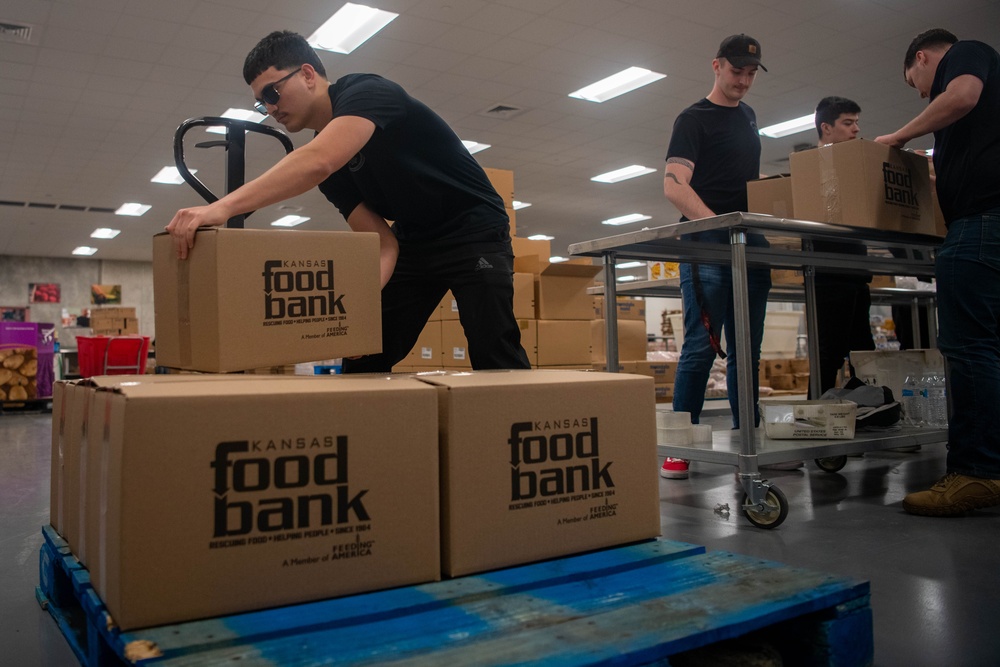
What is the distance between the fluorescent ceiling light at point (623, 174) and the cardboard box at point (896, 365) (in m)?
7.21

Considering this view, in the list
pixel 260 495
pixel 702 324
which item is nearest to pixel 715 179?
pixel 702 324

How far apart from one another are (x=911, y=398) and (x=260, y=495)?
289cm

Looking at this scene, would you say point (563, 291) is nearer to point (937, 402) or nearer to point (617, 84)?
point (937, 402)

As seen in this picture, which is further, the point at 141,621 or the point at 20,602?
the point at 20,602

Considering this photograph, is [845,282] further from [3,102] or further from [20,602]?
[3,102]

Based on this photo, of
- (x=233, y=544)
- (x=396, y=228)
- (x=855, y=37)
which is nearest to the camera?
(x=233, y=544)

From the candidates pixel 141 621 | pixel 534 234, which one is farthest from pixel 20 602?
pixel 534 234

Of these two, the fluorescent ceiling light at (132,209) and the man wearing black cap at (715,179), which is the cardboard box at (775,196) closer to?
the man wearing black cap at (715,179)

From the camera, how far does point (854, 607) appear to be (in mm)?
948

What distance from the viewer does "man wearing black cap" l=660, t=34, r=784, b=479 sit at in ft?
8.21

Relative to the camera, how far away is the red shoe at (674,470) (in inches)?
111

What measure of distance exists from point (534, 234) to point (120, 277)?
10.00 m

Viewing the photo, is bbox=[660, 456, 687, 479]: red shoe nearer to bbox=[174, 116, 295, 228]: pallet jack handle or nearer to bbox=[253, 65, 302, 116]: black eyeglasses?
bbox=[174, 116, 295, 228]: pallet jack handle

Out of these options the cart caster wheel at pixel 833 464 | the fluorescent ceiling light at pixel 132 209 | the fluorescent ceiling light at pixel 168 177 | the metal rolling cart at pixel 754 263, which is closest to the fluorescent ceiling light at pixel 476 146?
the fluorescent ceiling light at pixel 168 177
